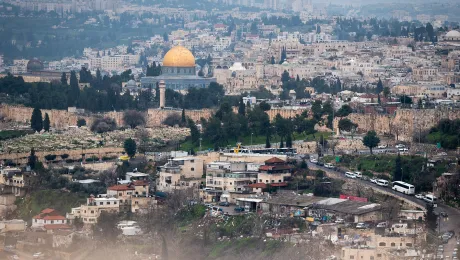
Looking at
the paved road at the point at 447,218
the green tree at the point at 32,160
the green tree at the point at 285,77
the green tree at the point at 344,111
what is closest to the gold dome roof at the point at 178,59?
the green tree at the point at 285,77

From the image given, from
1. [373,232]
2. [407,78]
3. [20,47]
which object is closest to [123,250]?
[373,232]

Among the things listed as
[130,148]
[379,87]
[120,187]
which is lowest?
[379,87]

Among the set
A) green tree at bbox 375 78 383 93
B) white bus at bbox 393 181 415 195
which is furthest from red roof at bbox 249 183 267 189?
green tree at bbox 375 78 383 93

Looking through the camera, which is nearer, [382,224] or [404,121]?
[382,224]

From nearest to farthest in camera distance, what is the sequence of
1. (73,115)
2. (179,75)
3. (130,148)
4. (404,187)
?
(404,187) < (130,148) < (73,115) < (179,75)

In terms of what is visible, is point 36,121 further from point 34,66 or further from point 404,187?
point 34,66

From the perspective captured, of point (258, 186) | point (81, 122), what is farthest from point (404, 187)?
point (81, 122)

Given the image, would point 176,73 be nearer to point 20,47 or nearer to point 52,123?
point 52,123
